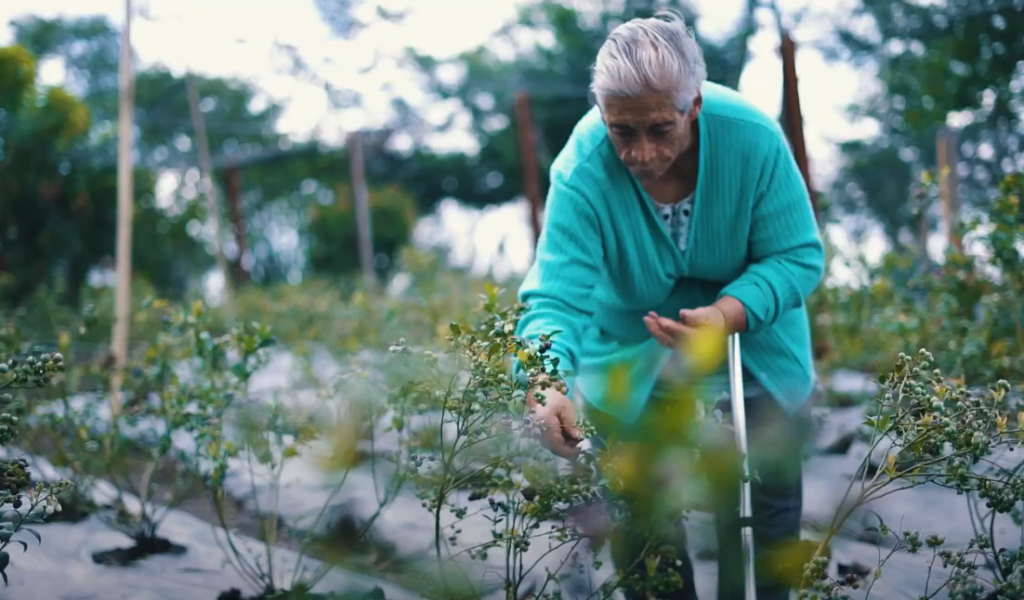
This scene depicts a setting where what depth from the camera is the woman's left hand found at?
6.27 feet

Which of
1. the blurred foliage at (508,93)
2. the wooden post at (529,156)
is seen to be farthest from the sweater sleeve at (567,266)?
the blurred foliage at (508,93)

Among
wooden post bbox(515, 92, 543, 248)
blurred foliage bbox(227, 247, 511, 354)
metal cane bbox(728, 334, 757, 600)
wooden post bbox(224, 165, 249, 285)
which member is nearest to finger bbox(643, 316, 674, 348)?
metal cane bbox(728, 334, 757, 600)

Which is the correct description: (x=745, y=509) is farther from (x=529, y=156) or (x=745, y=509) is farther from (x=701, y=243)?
(x=529, y=156)

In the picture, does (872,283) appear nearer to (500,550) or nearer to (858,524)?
(858,524)

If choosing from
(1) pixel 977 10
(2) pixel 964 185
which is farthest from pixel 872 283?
(2) pixel 964 185

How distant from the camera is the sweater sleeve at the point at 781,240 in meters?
2.14

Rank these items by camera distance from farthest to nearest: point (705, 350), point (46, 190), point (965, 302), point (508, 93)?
1. point (508, 93)
2. point (46, 190)
3. point (965, 302)
4. point (705, 350)

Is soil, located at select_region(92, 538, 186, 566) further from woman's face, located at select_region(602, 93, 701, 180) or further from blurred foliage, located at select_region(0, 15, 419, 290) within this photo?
blurred foliage, located at select_region(0, 15, 419, 290)

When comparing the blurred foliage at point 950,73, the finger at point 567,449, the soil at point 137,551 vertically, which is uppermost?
the blurred foliage at point 950,73

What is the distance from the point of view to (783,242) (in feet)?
7.25

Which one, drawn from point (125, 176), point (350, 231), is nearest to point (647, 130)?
point (125, 176)

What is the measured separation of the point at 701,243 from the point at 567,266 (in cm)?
30

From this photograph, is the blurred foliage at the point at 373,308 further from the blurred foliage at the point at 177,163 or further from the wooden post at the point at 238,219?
the blurred foliage at the point at 177,163

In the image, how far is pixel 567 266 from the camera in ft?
6.97
